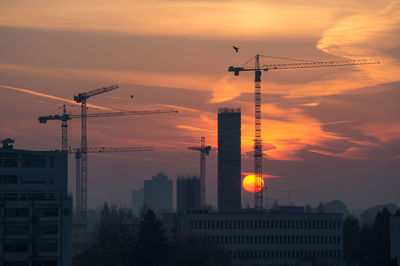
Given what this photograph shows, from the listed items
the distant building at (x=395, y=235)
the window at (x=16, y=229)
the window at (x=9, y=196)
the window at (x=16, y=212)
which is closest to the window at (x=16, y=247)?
the window at (x=16, y=229)

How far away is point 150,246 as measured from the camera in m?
127

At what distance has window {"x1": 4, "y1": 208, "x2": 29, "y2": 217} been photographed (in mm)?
138625

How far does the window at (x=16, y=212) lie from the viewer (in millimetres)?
138625

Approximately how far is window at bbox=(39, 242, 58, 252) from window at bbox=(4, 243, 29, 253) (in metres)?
2.57

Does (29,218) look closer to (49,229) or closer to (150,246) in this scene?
(49,229)

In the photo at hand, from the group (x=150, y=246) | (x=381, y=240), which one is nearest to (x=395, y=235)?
(x=381, y=240)

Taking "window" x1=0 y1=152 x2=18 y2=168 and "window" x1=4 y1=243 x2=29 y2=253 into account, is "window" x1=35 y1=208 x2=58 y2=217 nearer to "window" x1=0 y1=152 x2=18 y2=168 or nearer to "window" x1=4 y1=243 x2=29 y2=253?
"window" x1=4 y1=243 x2=29 y2=253

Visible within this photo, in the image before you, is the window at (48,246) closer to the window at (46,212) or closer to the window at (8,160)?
the window at (46,212)

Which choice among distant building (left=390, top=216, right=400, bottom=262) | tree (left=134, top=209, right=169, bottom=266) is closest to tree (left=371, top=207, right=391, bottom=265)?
distant building (left=390, top=216, right=400, bottom=262)

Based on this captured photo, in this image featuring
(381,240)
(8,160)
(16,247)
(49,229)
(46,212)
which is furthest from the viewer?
(381,240)

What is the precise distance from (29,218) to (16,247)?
17.9 feet

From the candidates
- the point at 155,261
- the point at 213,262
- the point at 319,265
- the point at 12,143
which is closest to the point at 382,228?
the point at 319,265

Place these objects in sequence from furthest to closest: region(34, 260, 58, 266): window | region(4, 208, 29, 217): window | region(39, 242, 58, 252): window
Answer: region(39, 242, 58, 252): window, region(34, 260, 58, 266): window, region(4, 208, 29, 217): window

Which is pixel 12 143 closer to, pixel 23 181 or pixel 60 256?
pixel 23 181
